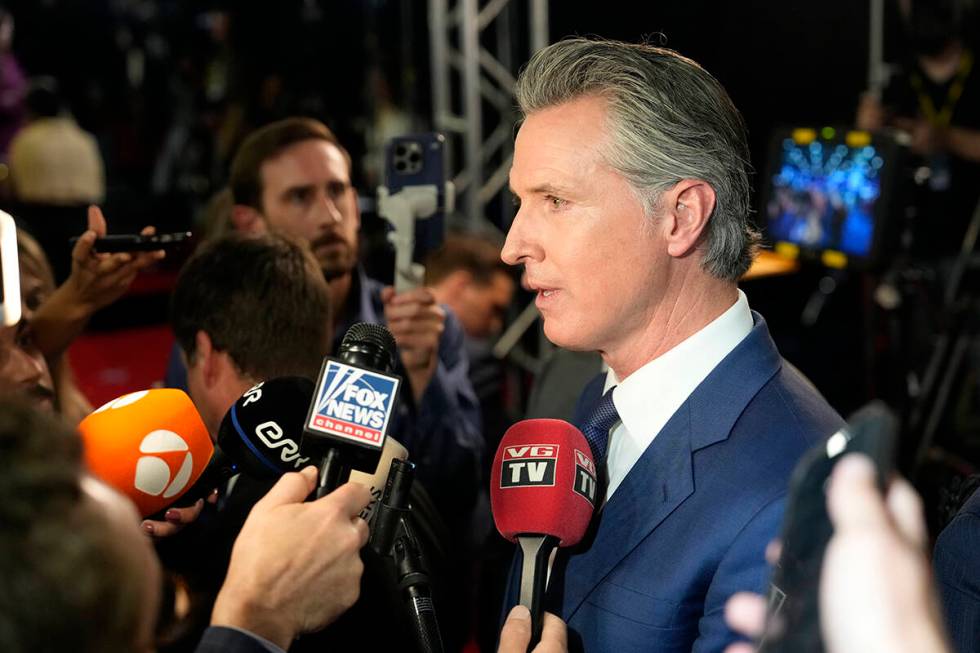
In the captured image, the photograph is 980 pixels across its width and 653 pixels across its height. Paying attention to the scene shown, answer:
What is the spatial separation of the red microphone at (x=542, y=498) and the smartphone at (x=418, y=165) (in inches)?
46.2

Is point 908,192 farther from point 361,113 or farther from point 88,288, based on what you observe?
point 361,113

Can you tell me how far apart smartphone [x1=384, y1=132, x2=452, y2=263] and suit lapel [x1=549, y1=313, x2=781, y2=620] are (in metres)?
1.22

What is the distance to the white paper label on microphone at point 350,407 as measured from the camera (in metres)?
1.18

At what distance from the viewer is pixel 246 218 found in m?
2.90

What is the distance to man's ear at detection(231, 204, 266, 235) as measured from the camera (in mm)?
2871

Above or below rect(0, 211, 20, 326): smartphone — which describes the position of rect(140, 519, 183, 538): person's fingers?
below

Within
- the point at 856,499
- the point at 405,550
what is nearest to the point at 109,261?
the point at 405,550

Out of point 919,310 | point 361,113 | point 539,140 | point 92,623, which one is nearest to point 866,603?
point 92,623

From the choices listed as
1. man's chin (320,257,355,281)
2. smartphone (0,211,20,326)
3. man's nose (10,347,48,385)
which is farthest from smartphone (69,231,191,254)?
man's chin (320,257,355,281)

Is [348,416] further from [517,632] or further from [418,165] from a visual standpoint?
[418,165]

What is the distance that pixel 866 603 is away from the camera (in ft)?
2.29

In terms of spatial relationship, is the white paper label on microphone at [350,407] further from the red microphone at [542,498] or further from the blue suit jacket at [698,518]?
the blue suit jacket at [698,518]

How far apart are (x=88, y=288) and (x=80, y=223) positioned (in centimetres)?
473

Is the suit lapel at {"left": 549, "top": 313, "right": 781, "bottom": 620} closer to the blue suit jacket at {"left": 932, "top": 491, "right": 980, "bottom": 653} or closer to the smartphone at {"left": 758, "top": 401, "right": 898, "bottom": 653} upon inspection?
the blue suit jacket at {"left": 932, "top": 491, "right": 980, "bottom": 653}
